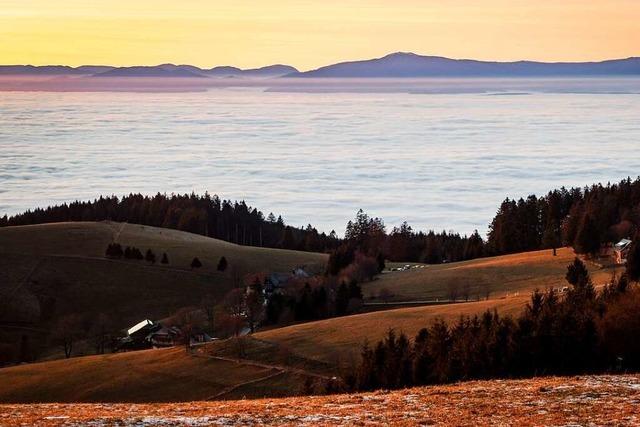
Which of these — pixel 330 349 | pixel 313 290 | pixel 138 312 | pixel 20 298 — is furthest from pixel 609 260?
pixel 20 298

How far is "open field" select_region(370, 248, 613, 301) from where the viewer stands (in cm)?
6134

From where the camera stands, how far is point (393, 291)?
65750 mm

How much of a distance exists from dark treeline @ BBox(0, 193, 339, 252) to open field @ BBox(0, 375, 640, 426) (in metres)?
93.9

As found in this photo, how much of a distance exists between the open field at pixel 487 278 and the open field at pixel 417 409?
35.0m

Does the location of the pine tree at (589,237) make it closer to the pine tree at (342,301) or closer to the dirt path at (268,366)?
the pine tree at (342,301)

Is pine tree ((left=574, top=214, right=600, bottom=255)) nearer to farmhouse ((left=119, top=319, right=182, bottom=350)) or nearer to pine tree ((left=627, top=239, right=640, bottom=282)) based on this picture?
pine tree ((left=627, top=239, right=640, bottom=282))

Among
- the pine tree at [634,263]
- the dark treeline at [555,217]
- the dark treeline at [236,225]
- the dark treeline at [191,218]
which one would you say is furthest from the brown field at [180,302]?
the dark treeline at [191,218]

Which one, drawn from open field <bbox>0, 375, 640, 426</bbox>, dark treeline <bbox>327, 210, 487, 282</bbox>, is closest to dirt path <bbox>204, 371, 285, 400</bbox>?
open field <bbox>0, 375, 640, 426</bbox>

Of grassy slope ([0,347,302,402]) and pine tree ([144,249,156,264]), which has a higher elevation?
pine tree ([144,249,156,264])

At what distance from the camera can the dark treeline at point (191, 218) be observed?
125 m

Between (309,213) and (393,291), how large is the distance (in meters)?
111

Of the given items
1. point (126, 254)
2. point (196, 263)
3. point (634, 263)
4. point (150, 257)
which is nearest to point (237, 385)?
point (634, 263)

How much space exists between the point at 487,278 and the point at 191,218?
220ft

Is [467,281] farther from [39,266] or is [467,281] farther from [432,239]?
[432,239]
